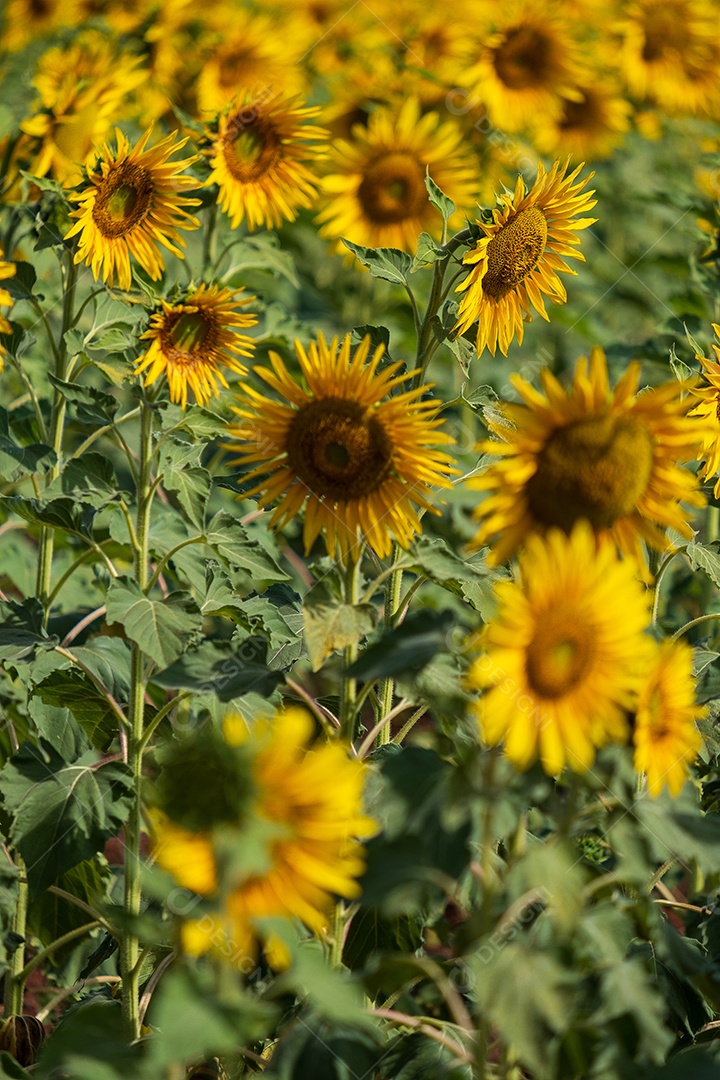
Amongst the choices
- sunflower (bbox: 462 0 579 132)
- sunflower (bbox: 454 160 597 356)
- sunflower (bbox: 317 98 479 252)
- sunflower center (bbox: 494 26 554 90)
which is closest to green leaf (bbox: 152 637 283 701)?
sunflower (bbox: 454 160 597 356)

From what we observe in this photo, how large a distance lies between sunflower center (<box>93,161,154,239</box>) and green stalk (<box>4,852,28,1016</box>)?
3.82ft

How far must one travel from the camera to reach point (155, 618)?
197cm

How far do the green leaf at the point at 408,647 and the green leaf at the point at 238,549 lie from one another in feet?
1.73

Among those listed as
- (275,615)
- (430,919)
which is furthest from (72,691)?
(430,919)

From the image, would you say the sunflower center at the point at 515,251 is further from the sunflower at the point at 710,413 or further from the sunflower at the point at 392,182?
the sunflower at the point at 392,182

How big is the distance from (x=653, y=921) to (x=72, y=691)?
43.8 inches

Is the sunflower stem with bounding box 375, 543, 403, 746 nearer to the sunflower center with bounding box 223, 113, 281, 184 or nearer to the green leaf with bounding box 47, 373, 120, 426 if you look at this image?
the green leaf with bounding box 47, 373, 120, 426

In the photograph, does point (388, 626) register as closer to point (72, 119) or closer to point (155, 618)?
point (155, 618)

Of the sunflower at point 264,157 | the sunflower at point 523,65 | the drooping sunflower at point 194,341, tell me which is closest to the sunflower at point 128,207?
the drooping sunflower at point 194,341

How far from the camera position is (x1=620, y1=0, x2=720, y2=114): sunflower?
4.57 meters

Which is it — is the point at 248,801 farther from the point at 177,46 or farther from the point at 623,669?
the point at 177,46

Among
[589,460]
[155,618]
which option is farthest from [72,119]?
[589,460]

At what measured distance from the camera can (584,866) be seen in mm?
1731

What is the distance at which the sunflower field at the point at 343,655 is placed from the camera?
4.55 ft
